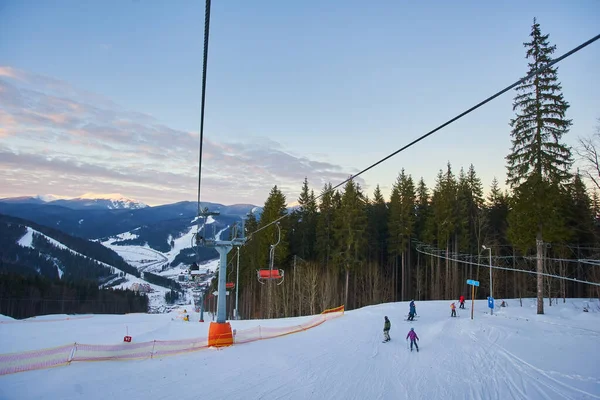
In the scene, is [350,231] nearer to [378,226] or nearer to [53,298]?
[378,226]

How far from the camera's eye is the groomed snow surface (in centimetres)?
1088

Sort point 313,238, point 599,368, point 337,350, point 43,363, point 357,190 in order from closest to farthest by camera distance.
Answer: point 43,363 < point 599,368 < point 337,350 < point 357,190 < point 313,238

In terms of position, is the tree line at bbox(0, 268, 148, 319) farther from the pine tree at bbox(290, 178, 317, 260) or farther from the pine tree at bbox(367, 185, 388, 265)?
the pine tree at bbox(367, 185, 388, 265)

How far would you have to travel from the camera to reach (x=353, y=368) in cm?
1423

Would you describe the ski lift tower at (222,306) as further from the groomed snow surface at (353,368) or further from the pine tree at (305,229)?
the pine tree at (305,229)

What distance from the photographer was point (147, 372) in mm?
12586

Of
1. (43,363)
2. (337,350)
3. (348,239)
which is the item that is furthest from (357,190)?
(43,363)

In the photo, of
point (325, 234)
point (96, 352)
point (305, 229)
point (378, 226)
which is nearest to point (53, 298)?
point (305, 229)

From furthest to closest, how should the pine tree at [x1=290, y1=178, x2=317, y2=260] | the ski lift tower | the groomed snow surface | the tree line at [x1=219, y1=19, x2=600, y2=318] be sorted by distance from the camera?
the pine tree at [x1=290, y1=178, x2=317, y2=260] → the tree line at [x1=219, y1=19, x2=600, y2=318] → the ski lift tower → the groomed snow surface

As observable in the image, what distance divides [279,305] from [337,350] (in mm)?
29503

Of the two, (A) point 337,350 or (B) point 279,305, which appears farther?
(B) point 279,305

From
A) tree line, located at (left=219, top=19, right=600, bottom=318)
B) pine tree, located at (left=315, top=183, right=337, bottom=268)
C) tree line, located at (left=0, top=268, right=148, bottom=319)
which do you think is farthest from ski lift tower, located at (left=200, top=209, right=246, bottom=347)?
tree line, located at (left=0, top=268, right=148, bottom=319)

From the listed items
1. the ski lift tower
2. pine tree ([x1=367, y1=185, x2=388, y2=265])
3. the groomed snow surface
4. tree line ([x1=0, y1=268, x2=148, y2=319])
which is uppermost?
pine tree ([x1=367, y1=185, x2=388, y2=265])

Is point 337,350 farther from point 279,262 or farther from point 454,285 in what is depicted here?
point 454,285
